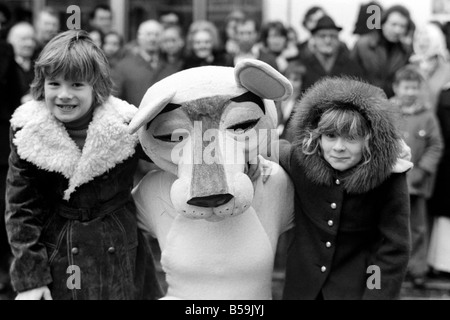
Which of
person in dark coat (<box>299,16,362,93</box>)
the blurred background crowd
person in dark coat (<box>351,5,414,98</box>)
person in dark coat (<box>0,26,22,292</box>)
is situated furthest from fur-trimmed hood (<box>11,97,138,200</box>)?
person in dark coat (<box>351,5,414,98</box>)

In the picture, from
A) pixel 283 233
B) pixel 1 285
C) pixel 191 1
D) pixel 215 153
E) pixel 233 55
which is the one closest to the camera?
pixel 215 153

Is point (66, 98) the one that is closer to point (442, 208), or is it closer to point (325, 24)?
point (325, 24)

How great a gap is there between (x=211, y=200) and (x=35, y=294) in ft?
2.93

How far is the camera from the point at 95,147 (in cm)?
327

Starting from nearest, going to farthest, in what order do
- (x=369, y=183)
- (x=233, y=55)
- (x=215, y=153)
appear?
(x=215, y=153)
(x=369, y=183)
(x=233, y=55)

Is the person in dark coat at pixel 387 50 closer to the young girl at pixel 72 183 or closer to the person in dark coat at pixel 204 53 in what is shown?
the person in dark coat at pixel 204 53

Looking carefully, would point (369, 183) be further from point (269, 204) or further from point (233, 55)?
point (233, 55)

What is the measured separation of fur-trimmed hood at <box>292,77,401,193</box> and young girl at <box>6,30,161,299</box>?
752 millimetres

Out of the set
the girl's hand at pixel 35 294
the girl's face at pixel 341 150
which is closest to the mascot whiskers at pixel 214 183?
the girl's face at pixel 341 150

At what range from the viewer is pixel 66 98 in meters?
3.24

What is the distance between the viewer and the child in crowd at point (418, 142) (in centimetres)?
523

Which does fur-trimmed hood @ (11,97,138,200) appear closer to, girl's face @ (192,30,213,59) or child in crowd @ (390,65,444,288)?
child in crowd @ (390,65,444,288)

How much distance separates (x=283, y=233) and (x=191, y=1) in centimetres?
608
